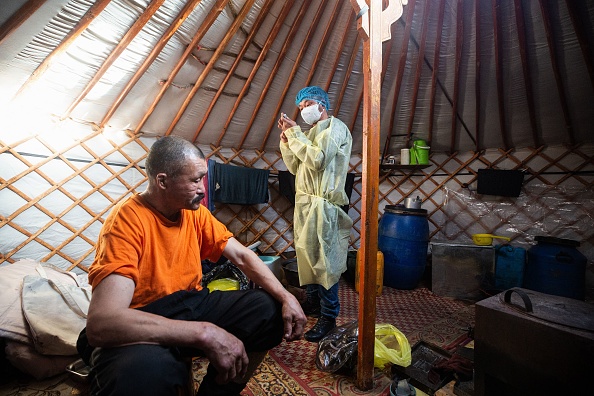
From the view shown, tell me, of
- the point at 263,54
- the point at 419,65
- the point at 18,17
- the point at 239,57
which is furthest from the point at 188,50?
the point at 419,65

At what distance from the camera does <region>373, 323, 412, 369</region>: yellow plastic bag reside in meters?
1.30

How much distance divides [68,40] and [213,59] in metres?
0.97

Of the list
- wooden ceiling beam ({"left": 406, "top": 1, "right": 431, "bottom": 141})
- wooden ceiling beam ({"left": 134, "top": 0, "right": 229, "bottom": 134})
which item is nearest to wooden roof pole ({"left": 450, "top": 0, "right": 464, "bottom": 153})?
wooden ceiling beam ({"left": 406, "top": 1, "right": 431, "bottom": 141})

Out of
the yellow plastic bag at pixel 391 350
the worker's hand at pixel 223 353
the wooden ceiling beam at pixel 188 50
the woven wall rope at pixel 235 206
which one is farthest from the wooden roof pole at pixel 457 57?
the worker's hand at pixel 223 353

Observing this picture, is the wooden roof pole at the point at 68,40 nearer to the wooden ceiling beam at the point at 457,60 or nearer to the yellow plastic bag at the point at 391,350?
the yellow plastic bag at the point at 391,350

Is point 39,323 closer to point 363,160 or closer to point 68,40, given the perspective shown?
point 68,40

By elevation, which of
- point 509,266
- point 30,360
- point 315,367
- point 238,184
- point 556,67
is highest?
point 556,67

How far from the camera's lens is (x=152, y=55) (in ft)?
6.70

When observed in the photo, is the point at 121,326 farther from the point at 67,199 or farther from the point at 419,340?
the point at 67,199

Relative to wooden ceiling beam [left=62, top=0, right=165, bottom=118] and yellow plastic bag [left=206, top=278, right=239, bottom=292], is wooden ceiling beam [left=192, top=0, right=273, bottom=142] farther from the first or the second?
yellow plastic bag [left=206, top=278, right=239, bottom=292]

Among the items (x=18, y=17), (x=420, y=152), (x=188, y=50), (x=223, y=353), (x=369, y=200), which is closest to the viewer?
(x=223, y=353)

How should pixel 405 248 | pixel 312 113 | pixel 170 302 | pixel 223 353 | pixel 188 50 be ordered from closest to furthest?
pixel 223 353 < pixel 170 302 < pixel 312 113 < pixel 188 50 < pixel 405 248

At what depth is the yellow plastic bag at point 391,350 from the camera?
1.30 m

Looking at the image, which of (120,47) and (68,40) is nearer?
(68,40)
